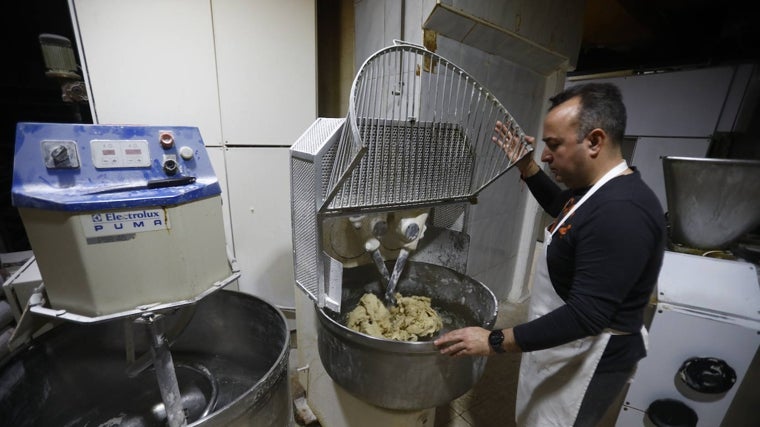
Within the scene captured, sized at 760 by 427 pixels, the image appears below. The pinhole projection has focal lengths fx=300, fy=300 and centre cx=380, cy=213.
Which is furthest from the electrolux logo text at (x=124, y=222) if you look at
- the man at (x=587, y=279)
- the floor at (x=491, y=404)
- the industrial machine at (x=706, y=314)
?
the industrial machine at (x=706, y=314)

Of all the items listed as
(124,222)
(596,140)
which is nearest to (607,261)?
(596,140)

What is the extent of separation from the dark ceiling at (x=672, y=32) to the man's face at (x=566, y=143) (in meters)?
2.35

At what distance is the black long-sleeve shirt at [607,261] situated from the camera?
0.70 m

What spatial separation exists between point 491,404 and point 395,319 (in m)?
1.00

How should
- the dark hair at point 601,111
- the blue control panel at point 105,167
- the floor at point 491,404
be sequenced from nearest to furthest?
the blue control panel at point 105,167, the dark hair at point 601,111, the floor at point 491,404

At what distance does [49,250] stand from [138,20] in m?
1.02

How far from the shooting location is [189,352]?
1.29 metres

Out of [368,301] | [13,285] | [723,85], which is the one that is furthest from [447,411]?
[723,85]

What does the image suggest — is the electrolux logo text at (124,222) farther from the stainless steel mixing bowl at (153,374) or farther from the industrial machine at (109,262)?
the stainless steel mixing bowl at (153,374)

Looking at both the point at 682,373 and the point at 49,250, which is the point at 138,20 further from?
the point at 682,373

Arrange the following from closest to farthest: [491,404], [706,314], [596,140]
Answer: [596,140] → [706,314] → [491,404]

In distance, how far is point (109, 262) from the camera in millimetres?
688

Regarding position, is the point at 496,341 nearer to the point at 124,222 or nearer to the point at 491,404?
the point at 124,222

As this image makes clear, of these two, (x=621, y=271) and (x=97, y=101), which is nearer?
(x=621, y=271)
